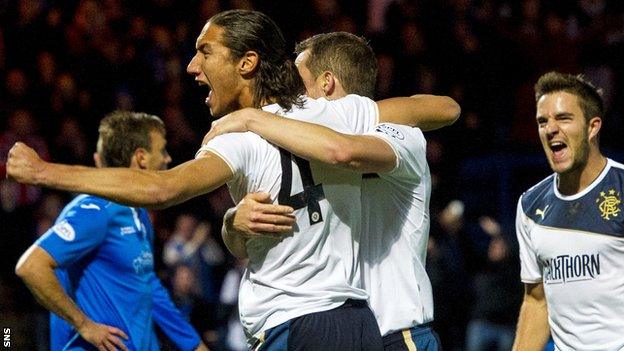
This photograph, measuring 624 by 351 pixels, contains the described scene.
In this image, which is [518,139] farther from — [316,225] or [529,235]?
[316,225]

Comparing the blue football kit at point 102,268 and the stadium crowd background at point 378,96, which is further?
the stadium crowd background at point 378,96

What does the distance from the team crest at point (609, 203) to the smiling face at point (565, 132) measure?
196 mm

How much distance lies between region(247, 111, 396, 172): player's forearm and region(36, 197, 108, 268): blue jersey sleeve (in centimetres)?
230

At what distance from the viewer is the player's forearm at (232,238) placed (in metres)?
4.08

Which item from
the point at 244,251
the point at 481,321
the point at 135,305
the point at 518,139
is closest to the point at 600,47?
the point at 518,139

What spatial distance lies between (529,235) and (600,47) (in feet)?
23.2

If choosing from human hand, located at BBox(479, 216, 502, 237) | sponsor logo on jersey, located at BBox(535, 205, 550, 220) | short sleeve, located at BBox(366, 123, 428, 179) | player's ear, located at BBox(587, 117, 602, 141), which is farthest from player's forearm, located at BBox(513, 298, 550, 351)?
human hand, located at BBox(479, 216, 502, 237)

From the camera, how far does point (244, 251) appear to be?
13.9 feet

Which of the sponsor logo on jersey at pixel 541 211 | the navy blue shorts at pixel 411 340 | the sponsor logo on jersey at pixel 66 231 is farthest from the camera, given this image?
the sponsor logo on jersey at pixel 66 231

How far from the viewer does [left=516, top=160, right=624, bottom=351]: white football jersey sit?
529 cm

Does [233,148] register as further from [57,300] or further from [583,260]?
[57,300]

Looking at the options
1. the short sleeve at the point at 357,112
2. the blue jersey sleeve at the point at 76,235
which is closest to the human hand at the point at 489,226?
the blue jersey sleeve at the point at 76,235

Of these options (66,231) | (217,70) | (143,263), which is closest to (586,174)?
(217,70)

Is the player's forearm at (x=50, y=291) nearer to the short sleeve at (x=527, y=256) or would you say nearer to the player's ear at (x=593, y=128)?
the short sleeve at (x=527, y=256)
